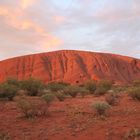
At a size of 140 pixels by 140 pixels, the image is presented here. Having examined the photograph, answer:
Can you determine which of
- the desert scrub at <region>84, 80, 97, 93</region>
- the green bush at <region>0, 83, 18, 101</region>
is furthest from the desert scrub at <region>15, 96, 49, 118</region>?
the desert scrub at <region>84, 80, 97, 93</region>

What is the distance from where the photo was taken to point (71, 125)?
12562 millimetres

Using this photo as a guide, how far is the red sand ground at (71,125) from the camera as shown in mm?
11059

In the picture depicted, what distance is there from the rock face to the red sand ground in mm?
49316

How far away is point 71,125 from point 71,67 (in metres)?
58.1

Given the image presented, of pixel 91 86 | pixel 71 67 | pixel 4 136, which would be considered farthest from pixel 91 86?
pixel 71 67

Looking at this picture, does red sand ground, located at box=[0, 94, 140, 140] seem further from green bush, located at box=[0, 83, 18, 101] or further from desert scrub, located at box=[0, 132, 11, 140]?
green bush, located at box=[0, 83, 18, 101]

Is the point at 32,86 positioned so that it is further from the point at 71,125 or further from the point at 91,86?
the point at 71,125

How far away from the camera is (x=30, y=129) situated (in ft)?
40.2

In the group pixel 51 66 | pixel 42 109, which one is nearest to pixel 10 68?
pixel 51 66

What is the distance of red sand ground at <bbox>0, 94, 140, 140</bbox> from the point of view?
11.1m

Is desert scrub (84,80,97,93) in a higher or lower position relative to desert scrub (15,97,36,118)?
higher

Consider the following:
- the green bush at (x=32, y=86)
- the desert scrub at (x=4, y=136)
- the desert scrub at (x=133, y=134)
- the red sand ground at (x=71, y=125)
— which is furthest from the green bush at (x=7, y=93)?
the desert scrub at (x=133, y=134)

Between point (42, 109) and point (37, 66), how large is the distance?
187 ft

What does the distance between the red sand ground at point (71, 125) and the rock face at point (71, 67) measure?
4932cm
